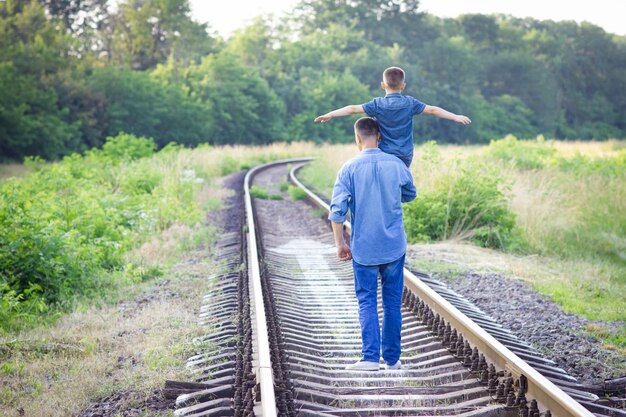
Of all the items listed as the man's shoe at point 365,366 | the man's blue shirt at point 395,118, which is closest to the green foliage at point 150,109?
the man's blue shirt at point 395,118

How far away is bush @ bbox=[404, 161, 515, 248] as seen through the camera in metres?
11.2

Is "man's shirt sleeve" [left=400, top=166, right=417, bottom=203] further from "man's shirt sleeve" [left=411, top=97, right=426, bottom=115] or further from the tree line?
the tree line

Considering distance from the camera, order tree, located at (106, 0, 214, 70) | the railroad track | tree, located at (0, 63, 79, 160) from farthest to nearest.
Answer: tree, located at (106, 0, 214, 70)
tree, located at (0, 63, 79, 160)
the railroad track

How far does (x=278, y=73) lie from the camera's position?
63.3 meters

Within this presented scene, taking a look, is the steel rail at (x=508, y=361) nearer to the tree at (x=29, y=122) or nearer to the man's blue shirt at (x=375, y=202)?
the man's blue shirt at (x=375, y=202)

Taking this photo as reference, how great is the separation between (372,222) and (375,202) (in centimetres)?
14

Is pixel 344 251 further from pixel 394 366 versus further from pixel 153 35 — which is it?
pixel 153 35

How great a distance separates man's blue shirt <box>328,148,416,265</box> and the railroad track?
0.89 meters

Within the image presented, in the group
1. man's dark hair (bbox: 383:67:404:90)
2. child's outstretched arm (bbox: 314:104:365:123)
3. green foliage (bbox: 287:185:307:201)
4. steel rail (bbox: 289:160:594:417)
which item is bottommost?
green foliage (bbox: 287:185:307:201)

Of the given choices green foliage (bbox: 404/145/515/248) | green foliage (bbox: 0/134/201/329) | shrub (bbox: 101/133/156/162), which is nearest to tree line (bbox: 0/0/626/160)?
shrub (bbox: 101/133/156/162)

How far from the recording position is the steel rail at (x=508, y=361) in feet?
13.5

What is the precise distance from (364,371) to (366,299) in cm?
52

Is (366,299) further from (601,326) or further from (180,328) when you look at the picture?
(601,326)

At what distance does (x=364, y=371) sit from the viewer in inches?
210
